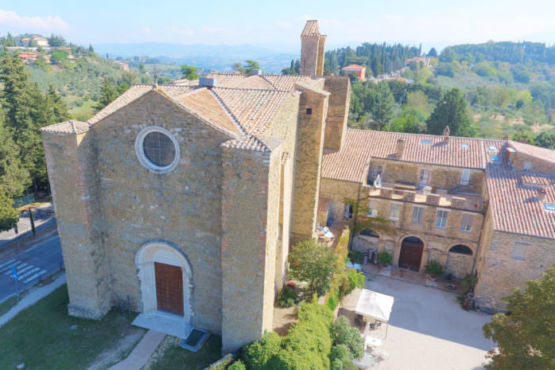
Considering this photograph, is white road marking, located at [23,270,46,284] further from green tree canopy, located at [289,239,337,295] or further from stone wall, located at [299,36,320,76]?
stone wall, located at [299,36,320,76]

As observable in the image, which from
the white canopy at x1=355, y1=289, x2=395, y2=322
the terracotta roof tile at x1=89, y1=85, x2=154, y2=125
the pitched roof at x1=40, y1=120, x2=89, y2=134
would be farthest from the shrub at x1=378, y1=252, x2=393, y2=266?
the pitched roof at x1=40, y1=120, x2=89, y2=134

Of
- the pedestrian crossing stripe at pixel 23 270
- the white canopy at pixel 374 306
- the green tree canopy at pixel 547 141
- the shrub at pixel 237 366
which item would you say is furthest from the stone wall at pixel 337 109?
the green tree canopy at pixel 547 141

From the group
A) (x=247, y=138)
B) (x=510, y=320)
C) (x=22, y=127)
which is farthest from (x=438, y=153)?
(x=22, y=127)

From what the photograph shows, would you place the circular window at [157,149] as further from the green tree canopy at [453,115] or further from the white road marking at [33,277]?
the green tree canopy at [453,115]

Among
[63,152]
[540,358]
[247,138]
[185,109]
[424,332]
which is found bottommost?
[424,332]

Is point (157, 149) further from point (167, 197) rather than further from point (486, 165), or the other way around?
point (486, 165)

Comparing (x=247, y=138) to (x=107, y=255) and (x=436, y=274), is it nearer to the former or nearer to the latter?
(x=107, y=255)

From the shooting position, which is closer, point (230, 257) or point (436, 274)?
point (230, 257)
